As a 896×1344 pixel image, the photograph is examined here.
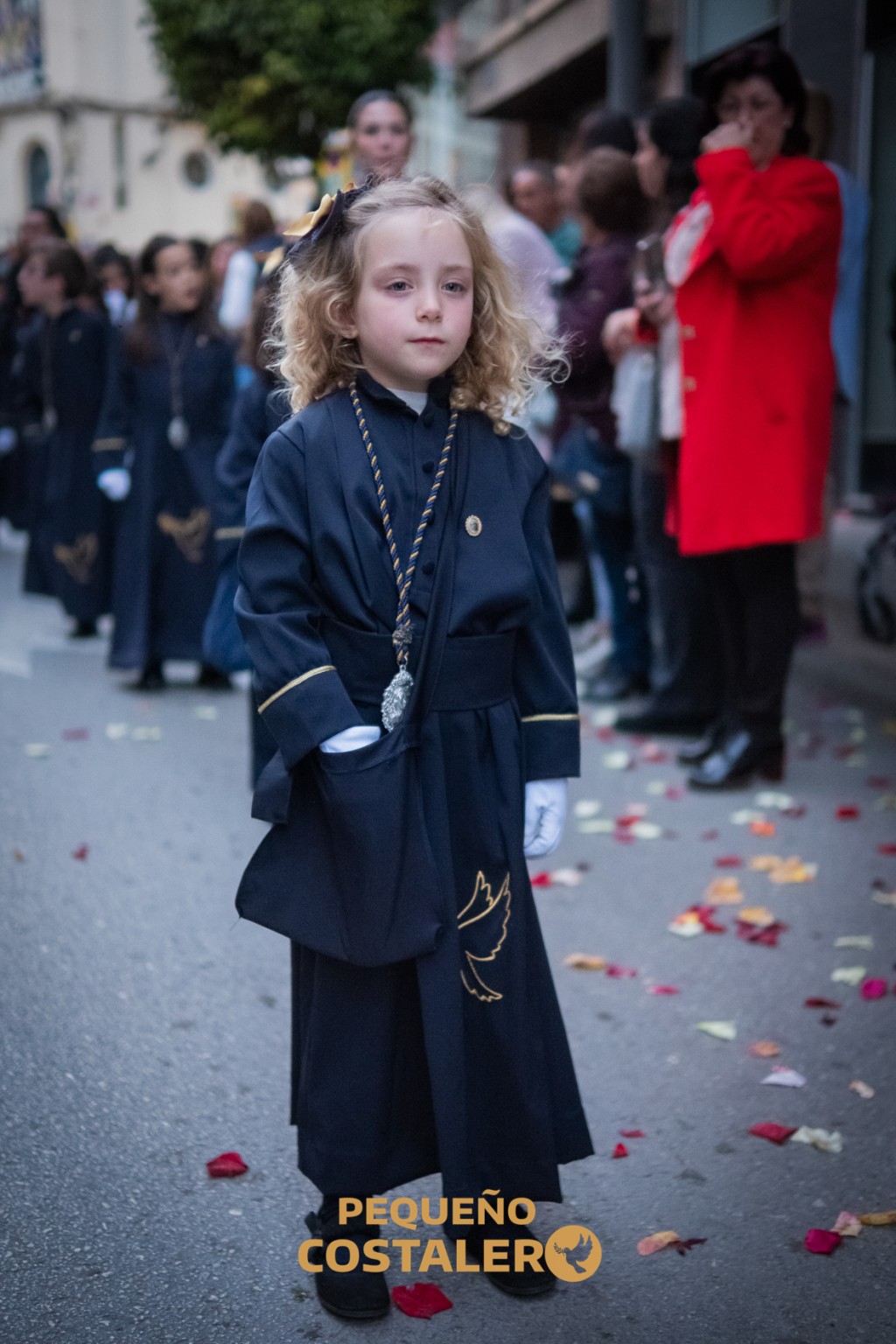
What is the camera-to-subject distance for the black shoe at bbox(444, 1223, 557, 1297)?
254cm

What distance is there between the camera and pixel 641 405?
551 cm

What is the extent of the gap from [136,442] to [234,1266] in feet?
17.8

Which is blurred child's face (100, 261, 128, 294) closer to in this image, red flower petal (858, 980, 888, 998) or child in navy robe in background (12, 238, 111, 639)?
child in navy robe in background (12, 238, 111, 639)

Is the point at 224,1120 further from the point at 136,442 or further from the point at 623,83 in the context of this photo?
the point at 623,83

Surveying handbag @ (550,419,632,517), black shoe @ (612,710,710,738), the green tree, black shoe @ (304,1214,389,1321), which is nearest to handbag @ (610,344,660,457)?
handbag @ (550,419,632,517)

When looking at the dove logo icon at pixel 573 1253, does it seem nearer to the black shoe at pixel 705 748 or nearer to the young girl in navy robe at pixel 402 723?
the young girl in navy robe at pixel 402 723

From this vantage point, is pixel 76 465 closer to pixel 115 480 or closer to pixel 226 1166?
pixel 115 480

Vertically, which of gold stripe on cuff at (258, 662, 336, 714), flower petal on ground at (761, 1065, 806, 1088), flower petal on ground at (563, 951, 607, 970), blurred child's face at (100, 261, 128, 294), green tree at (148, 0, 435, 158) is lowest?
flower petal on ground at (761, 1065, 806, 1088)

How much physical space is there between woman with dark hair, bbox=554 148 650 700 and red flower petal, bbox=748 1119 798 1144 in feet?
12.0

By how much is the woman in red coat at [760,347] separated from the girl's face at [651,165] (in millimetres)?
293

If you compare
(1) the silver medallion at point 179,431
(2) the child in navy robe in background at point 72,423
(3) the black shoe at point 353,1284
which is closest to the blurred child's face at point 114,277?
(2) the child in navy robe in background at point 72,423

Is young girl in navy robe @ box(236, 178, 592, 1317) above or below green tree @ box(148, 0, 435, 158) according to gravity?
below

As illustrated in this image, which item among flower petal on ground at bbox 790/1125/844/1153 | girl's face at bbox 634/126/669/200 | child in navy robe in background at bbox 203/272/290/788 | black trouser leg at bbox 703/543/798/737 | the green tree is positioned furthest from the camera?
the green tree

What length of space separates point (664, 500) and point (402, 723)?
3.70 metres
